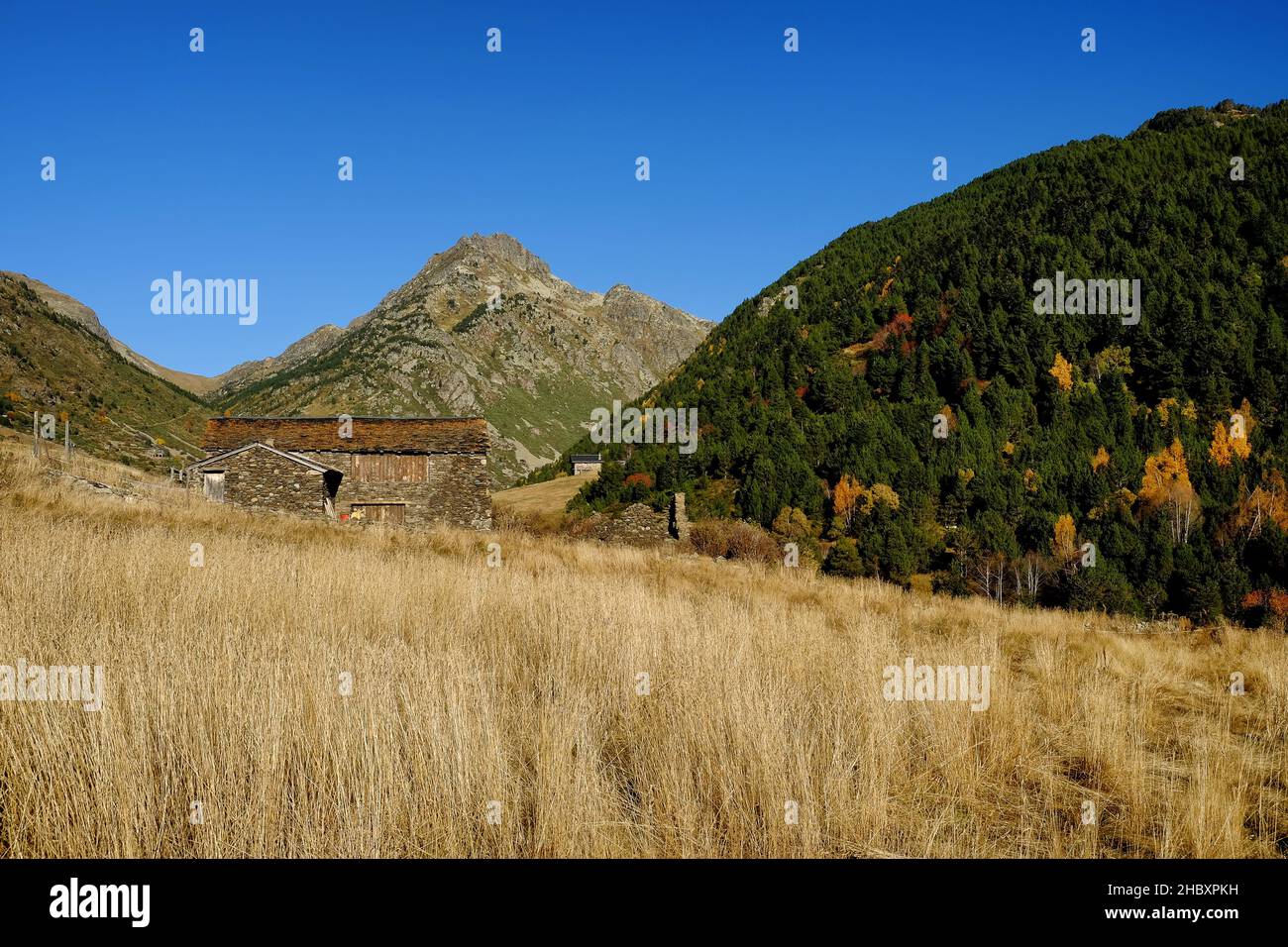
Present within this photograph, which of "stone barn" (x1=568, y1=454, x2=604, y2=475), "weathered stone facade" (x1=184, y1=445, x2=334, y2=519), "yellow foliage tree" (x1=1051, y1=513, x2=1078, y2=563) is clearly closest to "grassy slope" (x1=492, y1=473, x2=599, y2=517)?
"stone barn" (x1=568, y1=454, x2=604, y2=475)

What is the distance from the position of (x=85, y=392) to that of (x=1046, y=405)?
3590 inches

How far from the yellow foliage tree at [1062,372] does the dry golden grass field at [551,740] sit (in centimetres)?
6069

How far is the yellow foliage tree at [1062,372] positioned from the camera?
197 ft

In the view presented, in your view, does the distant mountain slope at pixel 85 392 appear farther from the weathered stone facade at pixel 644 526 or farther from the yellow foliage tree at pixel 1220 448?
the yellow foliage tree at pixel 1220 448

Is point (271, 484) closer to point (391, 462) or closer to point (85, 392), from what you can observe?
point (391, 462)

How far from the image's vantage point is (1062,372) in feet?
201

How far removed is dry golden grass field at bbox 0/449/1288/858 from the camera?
3.11 metres

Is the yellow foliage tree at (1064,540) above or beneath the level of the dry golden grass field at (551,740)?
beneath

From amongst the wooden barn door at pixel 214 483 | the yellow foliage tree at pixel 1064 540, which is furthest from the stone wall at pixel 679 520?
the wooden barn door at pixel 214 483

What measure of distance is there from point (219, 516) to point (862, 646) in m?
16.8
